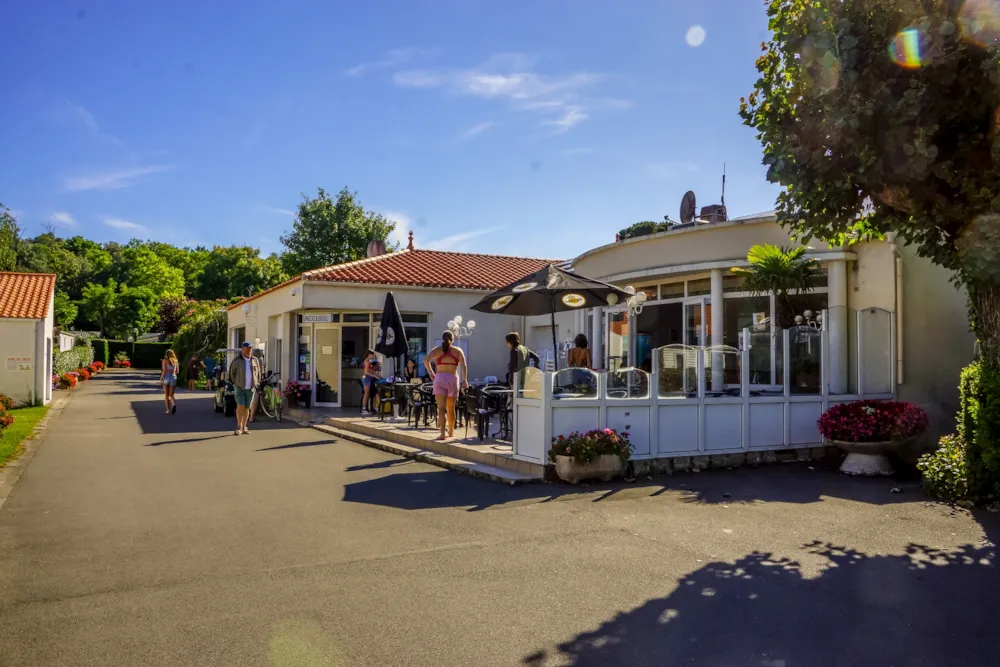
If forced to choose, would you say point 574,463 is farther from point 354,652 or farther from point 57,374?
point 57,374

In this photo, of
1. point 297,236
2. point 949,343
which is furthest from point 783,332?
point 297,236

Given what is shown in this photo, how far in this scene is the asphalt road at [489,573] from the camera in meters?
3.89

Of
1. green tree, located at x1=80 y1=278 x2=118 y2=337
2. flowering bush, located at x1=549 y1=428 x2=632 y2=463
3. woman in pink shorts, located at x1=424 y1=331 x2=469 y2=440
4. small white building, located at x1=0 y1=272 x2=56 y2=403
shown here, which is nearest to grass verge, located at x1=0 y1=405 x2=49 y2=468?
small white building, located at x1=0 y1=272 x2=56 y2=403

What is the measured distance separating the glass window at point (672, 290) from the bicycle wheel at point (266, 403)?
960 centimetres

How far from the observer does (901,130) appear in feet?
22.2

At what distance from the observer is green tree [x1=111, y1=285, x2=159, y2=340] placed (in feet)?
217

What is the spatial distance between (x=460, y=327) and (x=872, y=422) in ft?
34.0

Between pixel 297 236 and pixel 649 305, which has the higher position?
pixel 297 236

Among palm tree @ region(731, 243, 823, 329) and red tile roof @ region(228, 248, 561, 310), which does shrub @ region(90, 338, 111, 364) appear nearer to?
red tile roof @ region(228, 248, 561, 310)

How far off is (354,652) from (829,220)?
6.49 m

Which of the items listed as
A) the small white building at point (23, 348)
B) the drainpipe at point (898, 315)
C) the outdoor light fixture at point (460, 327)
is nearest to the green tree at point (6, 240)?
the small white building at point (23, 348)

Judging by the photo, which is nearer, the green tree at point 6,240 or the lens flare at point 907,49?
the lens flare at point 907,49

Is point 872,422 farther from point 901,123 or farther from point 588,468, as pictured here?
point 901,123

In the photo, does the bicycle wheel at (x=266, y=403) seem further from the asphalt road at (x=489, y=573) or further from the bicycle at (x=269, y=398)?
the asphalt road at (x=489, y=573)
